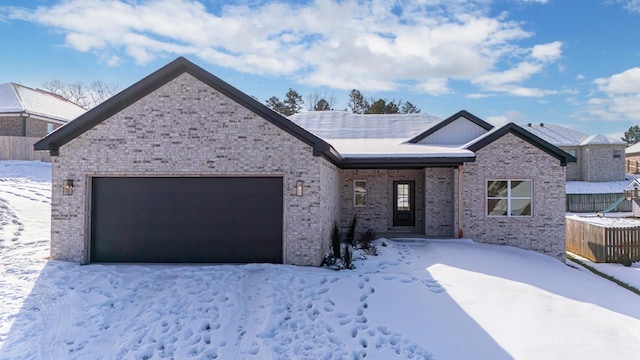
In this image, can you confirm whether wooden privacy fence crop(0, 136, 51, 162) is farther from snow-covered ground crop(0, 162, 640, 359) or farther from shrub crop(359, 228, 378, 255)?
shrub crop(359, 228, 378, 255)

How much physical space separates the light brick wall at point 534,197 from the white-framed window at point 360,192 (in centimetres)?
387

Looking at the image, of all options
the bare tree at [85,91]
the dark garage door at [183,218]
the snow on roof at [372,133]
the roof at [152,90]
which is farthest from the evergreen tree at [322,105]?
the dark garage door at [183,218]

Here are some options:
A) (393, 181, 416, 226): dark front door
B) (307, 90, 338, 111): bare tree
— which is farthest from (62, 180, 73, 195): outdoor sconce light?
(307, 90, 338, 111): bare tree

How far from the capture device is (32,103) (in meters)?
26.8

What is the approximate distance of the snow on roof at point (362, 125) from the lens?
706 inches

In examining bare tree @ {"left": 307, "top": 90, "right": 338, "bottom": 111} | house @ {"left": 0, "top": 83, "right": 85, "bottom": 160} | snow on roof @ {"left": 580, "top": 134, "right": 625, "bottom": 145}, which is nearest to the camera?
house @ {"left": 0, "top": 83, "right": 85, "bottom": 160}

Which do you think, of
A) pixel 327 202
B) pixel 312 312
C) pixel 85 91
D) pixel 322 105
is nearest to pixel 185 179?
pixel 327 202

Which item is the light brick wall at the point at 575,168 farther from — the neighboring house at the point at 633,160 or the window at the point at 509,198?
the window at the point at 509,198

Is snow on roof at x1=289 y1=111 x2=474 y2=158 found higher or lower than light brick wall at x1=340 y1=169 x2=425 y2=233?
higher

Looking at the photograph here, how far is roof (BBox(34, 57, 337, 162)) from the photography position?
9141 millimetres

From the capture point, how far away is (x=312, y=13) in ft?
40.5

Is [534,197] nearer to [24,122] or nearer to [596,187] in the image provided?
[596,187]

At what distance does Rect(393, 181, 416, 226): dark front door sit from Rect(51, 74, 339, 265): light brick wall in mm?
6594

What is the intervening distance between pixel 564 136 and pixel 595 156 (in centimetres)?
282
